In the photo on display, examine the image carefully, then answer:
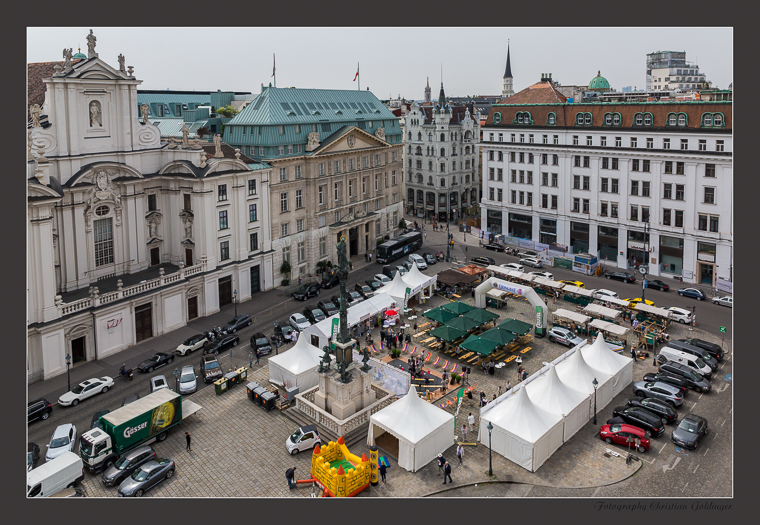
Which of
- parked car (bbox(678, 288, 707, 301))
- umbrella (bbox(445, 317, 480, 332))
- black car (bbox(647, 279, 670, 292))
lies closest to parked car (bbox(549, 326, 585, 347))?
umbrella (bbox(445, 317, 480, 332))

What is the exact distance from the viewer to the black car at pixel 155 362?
50406mm

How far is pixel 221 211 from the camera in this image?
63969 millimetres

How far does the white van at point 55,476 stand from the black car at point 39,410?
7896mm

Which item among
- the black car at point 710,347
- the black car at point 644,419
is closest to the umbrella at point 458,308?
the black car at point 644,419

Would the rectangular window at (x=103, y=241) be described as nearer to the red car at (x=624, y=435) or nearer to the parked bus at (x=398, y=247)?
the parked bus at (x=398, y=247)

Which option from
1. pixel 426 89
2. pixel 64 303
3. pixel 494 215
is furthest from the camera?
pixel 426 89

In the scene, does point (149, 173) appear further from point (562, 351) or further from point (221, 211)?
Result: point (562, 351)

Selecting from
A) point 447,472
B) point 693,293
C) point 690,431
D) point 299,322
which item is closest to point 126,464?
point 447,472

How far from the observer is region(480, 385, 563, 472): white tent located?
3666 cm

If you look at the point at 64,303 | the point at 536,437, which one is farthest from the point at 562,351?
the point at 64,303

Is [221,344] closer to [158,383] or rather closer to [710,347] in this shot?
[158,383]

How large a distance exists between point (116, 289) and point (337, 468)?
31.0 m

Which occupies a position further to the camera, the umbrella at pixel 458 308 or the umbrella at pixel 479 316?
the umbrella at pixel 458 308

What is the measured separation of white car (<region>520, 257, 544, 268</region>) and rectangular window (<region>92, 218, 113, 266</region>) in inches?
1897
